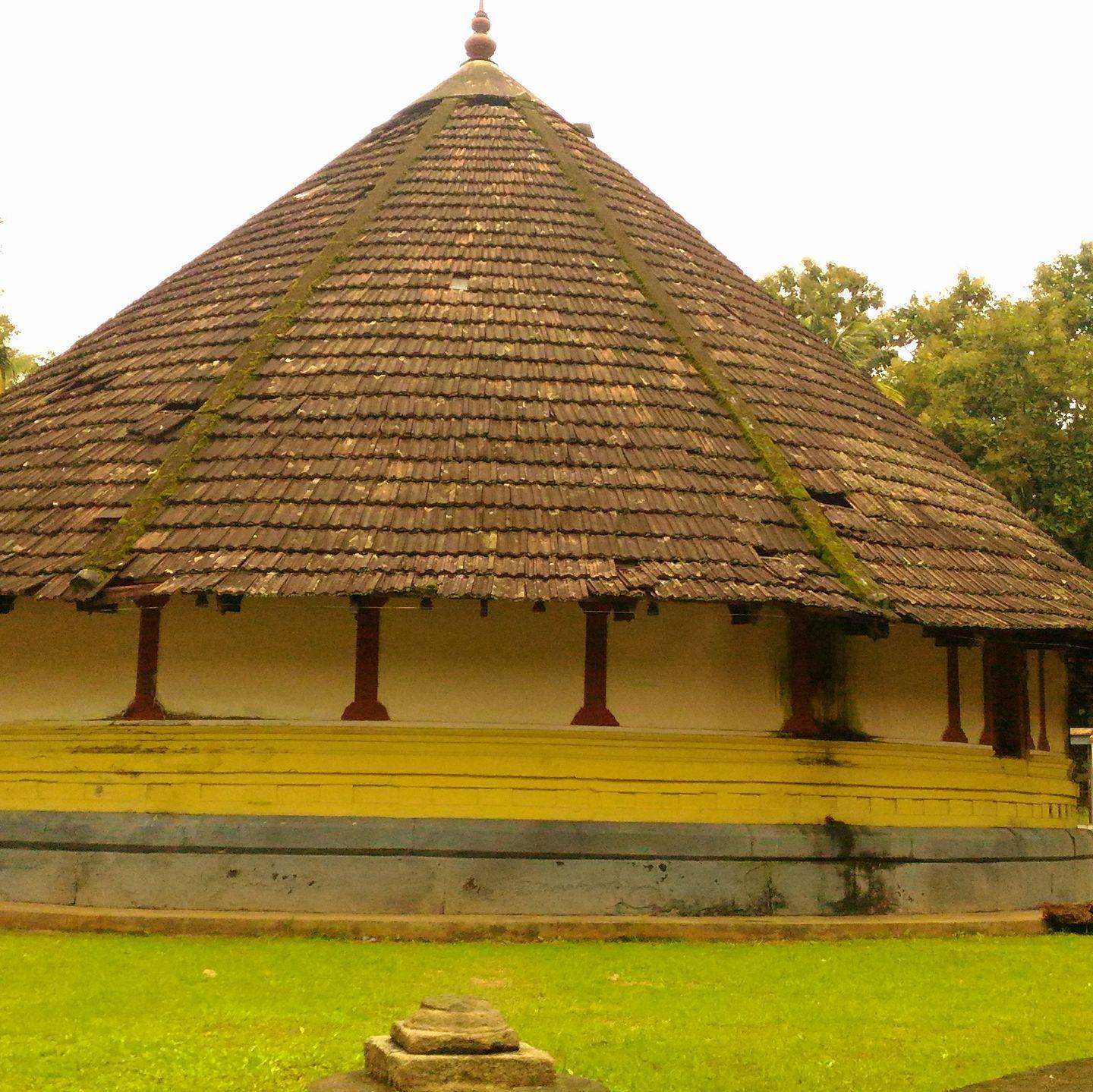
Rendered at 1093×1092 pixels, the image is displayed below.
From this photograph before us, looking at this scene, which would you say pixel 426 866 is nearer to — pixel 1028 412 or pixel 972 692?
pixel 972 692

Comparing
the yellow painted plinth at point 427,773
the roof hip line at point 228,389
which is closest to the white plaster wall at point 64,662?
the yellow painted plinth at point 427,773

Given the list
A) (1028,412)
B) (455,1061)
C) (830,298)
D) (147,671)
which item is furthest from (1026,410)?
(455,1061)

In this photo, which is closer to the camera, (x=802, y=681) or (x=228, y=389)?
(x=802, y=681)

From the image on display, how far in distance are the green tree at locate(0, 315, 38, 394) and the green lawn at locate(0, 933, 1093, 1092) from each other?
55.0 feet

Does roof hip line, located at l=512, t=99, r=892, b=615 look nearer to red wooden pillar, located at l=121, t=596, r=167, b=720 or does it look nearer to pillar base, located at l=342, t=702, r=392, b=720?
pillar base, located at l=342, t=702, r=392, b=720

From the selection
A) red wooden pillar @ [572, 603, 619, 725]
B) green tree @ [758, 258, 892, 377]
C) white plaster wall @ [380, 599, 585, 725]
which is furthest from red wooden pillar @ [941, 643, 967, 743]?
green tree @ [758, 258, 892, 377]

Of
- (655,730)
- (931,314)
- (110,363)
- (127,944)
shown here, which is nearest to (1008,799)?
(655,730)

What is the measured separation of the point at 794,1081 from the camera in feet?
19.2

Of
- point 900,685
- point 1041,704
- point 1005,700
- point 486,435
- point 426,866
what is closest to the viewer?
point 426,866

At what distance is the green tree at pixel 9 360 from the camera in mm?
23500

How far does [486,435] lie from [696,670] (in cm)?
225

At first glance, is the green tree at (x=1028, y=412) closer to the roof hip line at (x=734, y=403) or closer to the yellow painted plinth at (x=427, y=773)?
the roof hip line at (x=734, y=403)

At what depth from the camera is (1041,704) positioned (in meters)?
12.5

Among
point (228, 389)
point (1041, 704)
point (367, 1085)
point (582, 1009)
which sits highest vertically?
point (228, 389)
